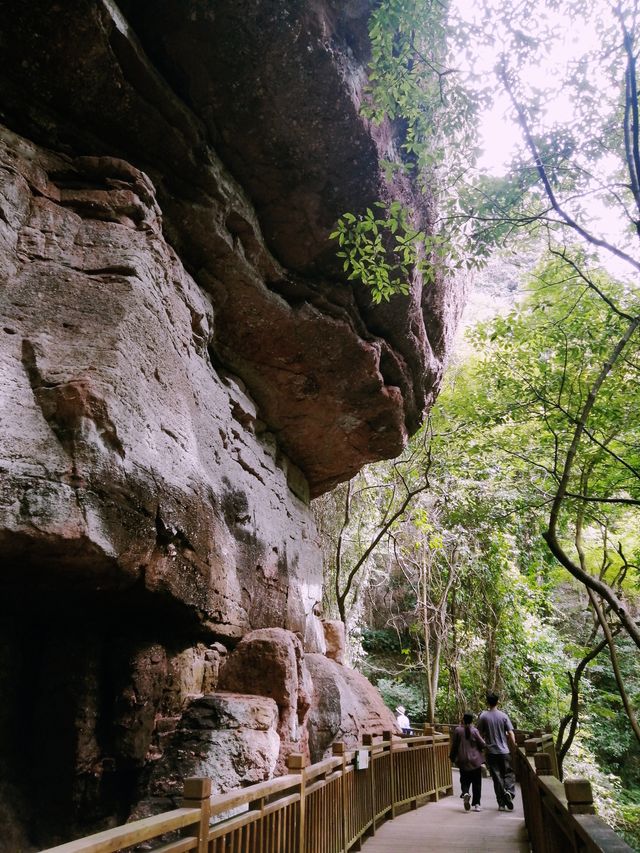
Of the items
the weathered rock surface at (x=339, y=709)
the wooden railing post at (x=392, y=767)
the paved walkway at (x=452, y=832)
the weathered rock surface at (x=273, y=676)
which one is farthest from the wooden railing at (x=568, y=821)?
the wooden railing post at (x=392, y=767)

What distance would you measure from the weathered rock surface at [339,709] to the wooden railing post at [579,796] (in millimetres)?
4237

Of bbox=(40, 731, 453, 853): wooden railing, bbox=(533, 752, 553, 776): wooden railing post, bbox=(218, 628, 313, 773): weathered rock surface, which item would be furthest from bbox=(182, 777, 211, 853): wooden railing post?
bbox=(533, 752, 553, 776): wooden railing post

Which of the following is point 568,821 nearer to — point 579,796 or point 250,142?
point 579,796

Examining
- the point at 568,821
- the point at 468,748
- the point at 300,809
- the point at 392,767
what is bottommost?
the point at 392,767

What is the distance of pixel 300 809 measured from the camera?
442 cm

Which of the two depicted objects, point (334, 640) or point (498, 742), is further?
point (334, 640)

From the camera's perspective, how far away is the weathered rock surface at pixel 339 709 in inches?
277

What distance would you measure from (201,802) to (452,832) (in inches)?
Answer: 246

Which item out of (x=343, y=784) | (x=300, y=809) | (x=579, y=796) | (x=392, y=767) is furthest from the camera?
(x=392, y=767)

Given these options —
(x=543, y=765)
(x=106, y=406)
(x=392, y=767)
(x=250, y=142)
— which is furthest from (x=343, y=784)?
(x=250, y=142)

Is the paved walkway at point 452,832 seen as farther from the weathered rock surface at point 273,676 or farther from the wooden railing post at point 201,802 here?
the wooden railing post at point 201,802

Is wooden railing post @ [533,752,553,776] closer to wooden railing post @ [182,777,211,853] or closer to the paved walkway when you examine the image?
the paved walkway

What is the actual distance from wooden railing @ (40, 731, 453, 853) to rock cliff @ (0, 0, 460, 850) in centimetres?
51

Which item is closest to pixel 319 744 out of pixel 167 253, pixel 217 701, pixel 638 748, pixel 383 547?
pixel 217 701
